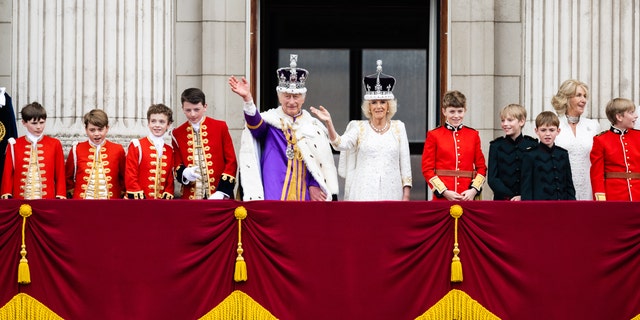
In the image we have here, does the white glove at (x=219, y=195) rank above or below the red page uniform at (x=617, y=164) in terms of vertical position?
below

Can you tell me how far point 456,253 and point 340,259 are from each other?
3.12 ft

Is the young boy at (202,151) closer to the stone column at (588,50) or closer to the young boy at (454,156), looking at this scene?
the young boy at (454,156)

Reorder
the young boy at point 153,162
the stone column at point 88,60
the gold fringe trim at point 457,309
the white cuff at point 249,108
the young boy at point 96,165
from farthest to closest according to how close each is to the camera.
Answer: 1. the stone column at point 88,60
2. the young boy at point 96,165
3. the young boy at point 153,162
4. the white cuff at point 249,108
5. the gold fringe trim at point 457,309

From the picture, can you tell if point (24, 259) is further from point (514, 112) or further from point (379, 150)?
point (514, 112)

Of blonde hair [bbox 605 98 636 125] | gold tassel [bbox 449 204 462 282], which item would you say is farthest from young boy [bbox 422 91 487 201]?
gold tassel [bbox 449 204 462 282]

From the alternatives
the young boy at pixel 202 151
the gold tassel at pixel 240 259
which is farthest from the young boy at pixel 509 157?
the gold tassel at pixel 240 259

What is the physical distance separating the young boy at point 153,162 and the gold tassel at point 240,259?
157 centimetres

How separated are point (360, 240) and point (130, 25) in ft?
15.4

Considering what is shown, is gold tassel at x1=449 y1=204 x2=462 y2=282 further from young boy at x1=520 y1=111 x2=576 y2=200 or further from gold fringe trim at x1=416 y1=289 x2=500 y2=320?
young boy at x1=520 y1=111 x2=576 y2=200

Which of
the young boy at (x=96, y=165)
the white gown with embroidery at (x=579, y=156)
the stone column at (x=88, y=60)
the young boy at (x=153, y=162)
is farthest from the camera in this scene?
the stone column at (x=88, y=60)

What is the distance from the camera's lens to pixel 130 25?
14898 mm

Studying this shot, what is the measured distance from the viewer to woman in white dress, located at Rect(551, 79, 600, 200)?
43.6 feet

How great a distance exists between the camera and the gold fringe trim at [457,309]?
11359 mm

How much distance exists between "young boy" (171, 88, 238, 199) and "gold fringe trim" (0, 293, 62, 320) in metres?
1.99
